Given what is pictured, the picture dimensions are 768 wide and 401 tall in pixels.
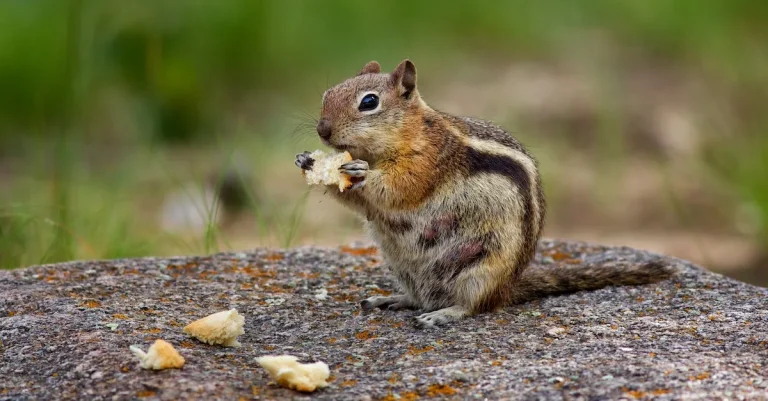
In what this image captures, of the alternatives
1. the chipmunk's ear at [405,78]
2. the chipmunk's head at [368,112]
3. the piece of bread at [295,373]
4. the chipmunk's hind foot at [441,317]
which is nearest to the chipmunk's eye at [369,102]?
the chipmunk's head at [368,112]

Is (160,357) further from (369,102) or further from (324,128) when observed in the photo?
(369,102)

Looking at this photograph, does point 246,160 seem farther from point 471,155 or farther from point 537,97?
point 471,155

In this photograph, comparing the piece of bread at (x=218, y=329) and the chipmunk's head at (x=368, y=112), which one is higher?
the chipmunk's head at (x=368, y=112)

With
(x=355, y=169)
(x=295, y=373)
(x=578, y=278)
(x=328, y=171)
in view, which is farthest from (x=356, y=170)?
(x=295, y=373)

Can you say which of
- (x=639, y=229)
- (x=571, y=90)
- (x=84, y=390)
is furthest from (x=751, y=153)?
(x=84, y=390)

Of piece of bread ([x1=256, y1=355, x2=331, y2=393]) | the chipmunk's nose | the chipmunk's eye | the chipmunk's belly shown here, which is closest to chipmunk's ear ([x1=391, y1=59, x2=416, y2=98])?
the chipmunk's eye

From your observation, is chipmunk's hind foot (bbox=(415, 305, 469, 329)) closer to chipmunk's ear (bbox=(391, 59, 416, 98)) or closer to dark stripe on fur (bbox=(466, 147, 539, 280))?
dark stripe on fur (bbox=(466, 147, 539, 280))

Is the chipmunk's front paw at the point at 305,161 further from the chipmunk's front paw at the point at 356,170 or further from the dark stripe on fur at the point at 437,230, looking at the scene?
the dark stripe on fur at the point at 437,230

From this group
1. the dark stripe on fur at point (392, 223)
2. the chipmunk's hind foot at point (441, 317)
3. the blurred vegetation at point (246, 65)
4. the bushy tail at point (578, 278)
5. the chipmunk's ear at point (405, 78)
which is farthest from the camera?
the blurred vegetation at point (246, 65)
